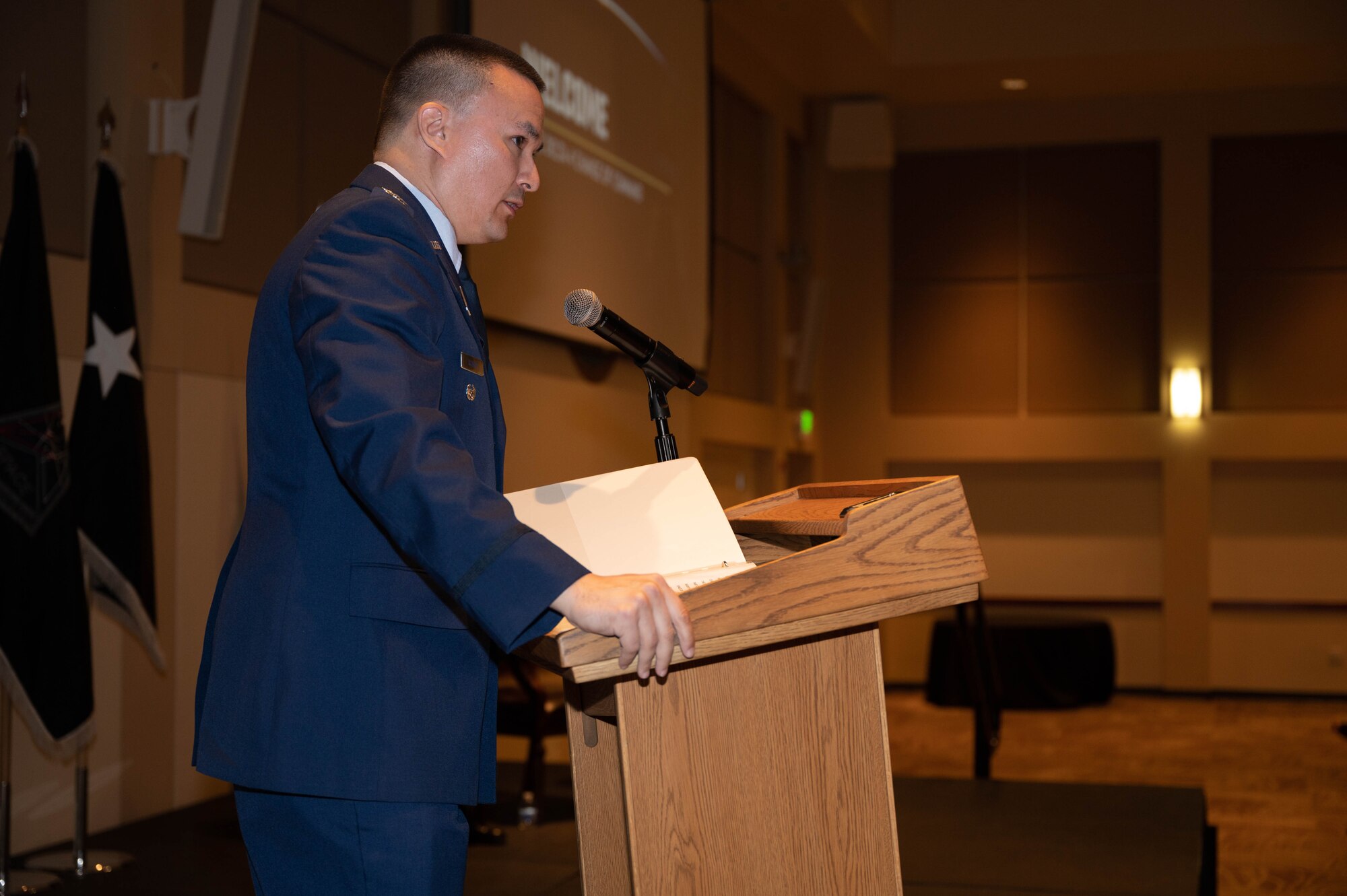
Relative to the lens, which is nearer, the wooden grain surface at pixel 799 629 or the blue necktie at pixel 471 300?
the wooden grain surface at pixel 799 629

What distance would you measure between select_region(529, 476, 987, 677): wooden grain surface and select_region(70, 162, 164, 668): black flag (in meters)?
1.90

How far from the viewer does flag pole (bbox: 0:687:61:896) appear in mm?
2576

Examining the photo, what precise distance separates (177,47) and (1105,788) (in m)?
3.47

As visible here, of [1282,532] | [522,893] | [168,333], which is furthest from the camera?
[1282,532]

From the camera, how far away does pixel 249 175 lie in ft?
11.8

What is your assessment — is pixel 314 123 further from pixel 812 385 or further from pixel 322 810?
pixel 812 385

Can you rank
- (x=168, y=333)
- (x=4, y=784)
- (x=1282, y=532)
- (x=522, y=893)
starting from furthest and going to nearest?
(x=1282, y=532) < (x=168, y=333) < (x=522, y=893) < (x=4, y=784)

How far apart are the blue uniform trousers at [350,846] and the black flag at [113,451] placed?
69.8 inches

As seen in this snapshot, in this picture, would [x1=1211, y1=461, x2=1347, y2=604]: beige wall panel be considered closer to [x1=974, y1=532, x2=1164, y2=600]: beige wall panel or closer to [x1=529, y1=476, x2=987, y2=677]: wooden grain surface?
[x1=974, y1=532, x2=1164, y2=600]: beige wall panel

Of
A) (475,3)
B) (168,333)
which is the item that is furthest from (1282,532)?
(168,333)

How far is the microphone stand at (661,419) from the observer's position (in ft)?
5.09

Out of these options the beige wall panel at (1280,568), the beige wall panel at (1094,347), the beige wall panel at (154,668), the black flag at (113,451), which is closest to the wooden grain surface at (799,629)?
the black flag at (113,451)

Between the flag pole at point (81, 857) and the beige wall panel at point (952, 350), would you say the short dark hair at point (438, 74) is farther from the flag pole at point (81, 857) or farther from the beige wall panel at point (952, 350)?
the beige wall panel at point (952, 350)

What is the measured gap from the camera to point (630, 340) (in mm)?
1501
